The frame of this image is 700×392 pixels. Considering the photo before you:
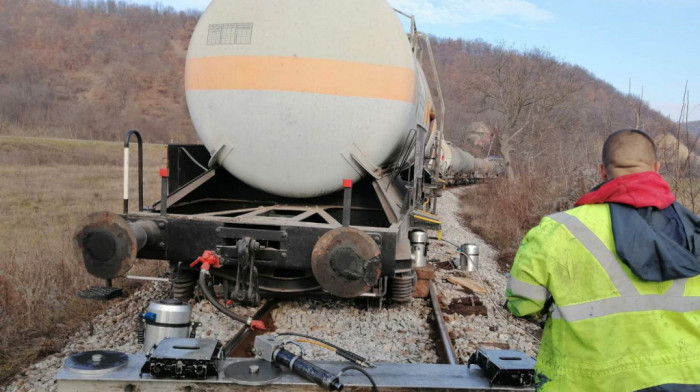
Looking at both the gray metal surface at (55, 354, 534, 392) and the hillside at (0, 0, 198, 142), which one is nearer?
the gray metal surface at (55, 354, 534, 392)

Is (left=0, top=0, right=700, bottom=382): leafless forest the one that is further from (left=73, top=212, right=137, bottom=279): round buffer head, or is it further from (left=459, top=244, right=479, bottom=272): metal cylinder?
(left=459, top=244, right=479, bottom=272): metal cylinder

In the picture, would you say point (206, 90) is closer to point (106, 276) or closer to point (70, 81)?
point (106, 276)

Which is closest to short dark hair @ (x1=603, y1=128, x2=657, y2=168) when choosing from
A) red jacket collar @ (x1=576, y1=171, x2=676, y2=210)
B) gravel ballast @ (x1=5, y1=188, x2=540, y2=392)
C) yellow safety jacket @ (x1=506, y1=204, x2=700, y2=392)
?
red jacket collar @ (x1=576, y1=171, x2=676, y2=210)

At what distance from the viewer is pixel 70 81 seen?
71.1 meters

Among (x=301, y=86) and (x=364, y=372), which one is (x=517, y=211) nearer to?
(x=301, y=86)

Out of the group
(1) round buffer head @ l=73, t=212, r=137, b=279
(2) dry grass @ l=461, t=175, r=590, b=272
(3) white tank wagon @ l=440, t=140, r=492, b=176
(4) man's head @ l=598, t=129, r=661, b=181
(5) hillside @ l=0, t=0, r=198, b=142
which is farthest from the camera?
(5) hillside @ l=0, t=0, r=198, b=142

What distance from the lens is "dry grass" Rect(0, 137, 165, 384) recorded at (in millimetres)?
4590

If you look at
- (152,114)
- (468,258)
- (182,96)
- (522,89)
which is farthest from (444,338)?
(182,96)

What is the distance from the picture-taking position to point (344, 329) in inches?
194


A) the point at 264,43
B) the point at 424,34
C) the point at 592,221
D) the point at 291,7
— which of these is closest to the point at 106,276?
the point at 264,43

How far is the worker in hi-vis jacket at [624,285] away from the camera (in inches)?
72.4

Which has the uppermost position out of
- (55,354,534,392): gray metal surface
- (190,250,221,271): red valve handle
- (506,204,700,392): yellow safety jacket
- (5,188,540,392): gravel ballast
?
(506,204,700,392): yellow safety jacket

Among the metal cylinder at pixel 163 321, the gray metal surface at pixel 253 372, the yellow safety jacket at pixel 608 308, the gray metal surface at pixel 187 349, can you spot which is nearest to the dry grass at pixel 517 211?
the metal cylinder at pixel 163 321

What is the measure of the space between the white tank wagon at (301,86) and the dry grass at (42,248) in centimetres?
176
